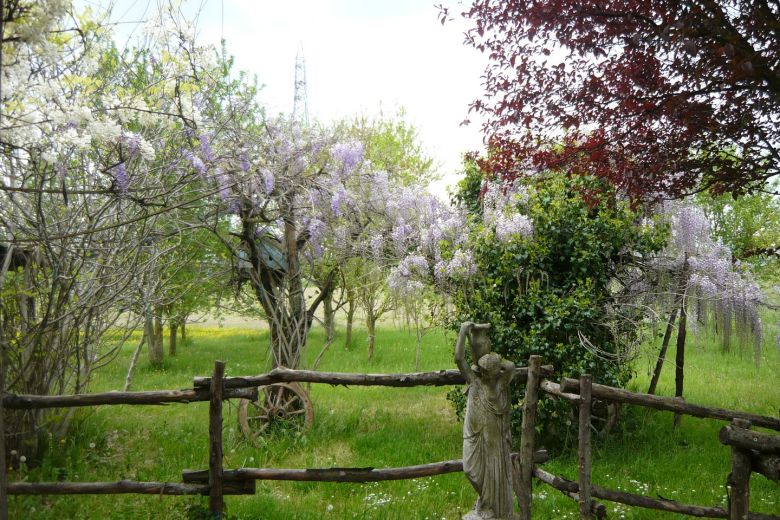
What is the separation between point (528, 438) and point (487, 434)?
45.4 inches

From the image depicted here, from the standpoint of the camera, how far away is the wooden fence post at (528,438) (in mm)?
4891

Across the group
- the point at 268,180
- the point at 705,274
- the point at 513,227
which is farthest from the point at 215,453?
Result: the point at 705,274

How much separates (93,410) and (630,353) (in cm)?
652

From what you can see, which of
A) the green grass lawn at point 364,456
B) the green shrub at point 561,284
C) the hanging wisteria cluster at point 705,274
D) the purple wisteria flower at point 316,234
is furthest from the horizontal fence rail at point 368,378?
the hanging wisteria cluster at point 705,274

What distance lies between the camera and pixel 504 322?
7.10 m

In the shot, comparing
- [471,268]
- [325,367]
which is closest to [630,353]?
[471,268]

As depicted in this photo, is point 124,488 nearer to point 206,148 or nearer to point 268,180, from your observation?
point 206,148

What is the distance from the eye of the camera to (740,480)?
3.92 m

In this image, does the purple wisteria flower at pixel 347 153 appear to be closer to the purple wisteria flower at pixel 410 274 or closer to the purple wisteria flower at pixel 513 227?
the purple wisteria flower at pixel 410 274

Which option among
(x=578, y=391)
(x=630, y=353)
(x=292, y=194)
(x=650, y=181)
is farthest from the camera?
(x=292, y=194)

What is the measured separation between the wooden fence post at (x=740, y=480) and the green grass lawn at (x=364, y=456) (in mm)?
1484

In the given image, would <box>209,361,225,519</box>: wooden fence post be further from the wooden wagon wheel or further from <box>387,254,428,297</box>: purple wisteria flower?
<box>387,254,428,297</box>: purple wisteria flower

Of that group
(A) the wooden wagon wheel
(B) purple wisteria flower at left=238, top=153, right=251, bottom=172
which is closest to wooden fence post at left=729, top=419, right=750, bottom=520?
(A) the wooden wagon wheel

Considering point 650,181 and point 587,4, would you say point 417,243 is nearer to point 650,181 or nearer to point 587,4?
point 650,181
